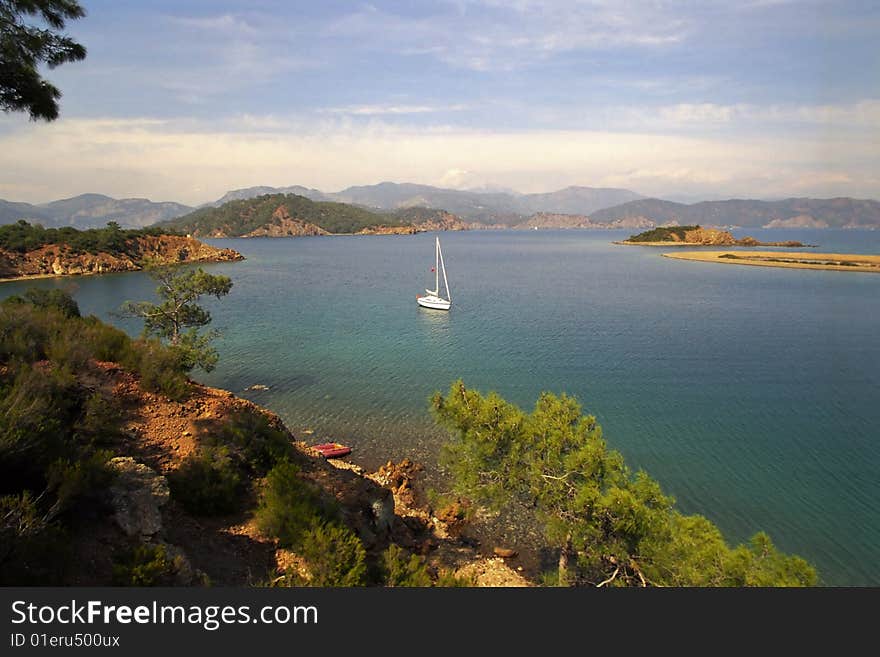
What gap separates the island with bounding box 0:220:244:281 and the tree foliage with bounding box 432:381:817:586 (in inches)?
2919

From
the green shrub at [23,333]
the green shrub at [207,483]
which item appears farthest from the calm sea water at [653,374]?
the green shrub at [23,333]

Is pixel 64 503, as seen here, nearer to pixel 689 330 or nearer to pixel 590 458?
pixel 590 458

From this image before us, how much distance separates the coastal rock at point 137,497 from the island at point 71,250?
72.3 m

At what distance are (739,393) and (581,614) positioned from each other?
82.7 ft

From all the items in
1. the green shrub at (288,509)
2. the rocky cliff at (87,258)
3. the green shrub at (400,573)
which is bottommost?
the green shrub at (400,573)

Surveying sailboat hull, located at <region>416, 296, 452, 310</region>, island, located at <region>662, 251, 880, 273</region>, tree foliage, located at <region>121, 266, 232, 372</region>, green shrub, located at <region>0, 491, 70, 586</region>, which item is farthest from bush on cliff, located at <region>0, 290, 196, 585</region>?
island, located at <region>662, 251, 880, 273</region>

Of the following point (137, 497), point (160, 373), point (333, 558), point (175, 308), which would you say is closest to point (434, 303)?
point (175, 308)

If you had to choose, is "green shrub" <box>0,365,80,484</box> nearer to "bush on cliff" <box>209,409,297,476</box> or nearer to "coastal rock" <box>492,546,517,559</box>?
"bush on cliff" <box>209,409,297,476</box>

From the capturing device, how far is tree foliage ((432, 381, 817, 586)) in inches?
321

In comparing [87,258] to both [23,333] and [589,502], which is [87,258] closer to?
[23,333]

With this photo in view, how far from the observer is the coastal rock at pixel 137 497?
Answer: 745 centimetres

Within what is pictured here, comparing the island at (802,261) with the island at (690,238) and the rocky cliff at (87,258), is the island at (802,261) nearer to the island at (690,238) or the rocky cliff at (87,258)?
the island at (690,238)

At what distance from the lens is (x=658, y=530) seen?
28.7ft

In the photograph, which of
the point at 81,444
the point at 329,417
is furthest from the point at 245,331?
the point at 81,444
